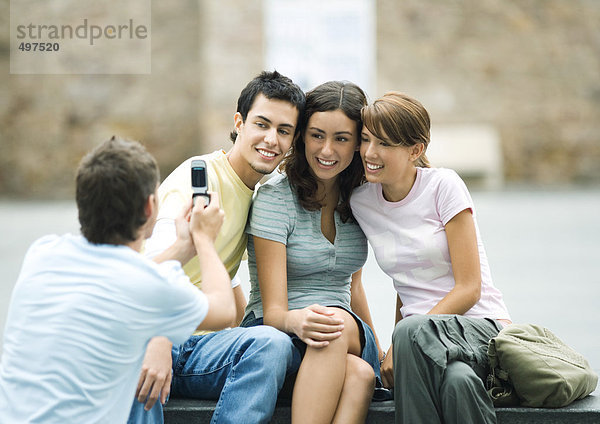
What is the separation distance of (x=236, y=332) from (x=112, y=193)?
770 mm

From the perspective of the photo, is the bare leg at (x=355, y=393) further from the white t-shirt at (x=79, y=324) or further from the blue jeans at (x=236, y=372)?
the white t-shirt at (x=79, y=324)

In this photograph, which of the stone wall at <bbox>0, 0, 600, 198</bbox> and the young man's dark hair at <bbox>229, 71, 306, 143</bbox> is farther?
the stone wall at <bbox>0, 0, 600, 198</bbox>

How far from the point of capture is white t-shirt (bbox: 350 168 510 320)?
2590mm

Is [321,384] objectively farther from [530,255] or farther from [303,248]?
[530,255]

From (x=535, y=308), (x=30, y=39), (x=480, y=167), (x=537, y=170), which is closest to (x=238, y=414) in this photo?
(x=535, y=308)

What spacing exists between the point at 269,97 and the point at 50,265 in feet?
3.77

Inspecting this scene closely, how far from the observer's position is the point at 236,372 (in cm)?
232

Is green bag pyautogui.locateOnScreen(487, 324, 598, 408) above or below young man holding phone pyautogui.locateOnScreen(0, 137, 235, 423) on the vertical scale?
below

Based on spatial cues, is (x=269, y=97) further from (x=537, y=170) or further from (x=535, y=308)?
(x=537, y=170)

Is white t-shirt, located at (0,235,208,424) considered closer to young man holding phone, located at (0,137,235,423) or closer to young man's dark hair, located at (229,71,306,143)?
young man holding phone, located at (0,137,235,423)

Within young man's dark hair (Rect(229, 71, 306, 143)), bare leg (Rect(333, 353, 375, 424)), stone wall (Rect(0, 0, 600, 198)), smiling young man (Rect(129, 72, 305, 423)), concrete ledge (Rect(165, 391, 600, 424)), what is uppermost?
stone wall (Rect(0, 0, 600, 198))

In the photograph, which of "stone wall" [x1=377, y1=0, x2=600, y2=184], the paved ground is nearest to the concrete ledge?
the paved ground

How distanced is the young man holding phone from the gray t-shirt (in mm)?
753

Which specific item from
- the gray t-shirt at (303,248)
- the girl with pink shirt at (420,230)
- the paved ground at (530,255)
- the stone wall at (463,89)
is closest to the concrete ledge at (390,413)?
the girl with pink shirt at (420,230)
